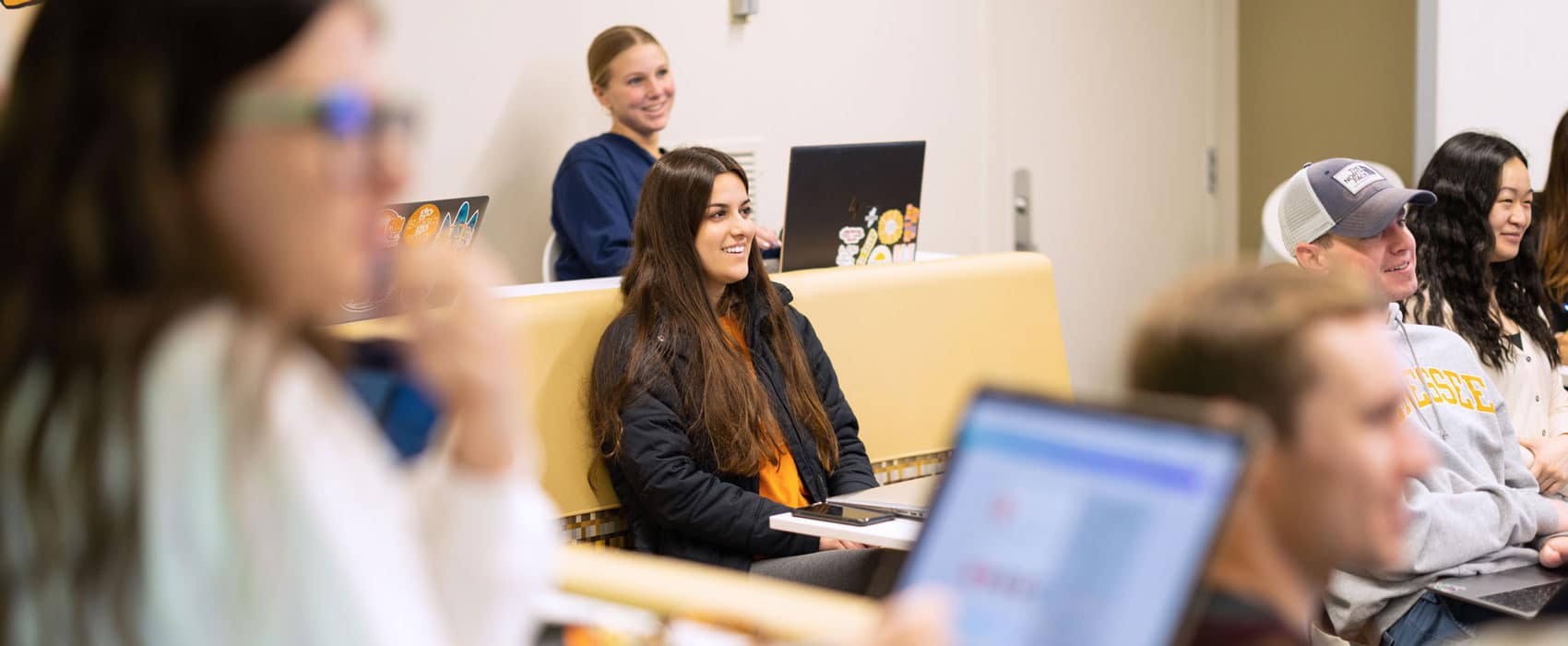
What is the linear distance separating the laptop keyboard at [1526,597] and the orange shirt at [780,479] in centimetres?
130

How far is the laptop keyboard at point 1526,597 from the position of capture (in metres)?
2.20

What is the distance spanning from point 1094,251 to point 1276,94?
1.21m

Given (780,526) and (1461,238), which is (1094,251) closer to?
(1461,238)

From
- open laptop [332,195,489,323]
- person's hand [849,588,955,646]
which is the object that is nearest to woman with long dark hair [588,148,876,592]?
open laptop [332,195,489,323]

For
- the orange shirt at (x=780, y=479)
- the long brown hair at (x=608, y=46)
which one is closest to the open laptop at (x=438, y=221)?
the orange shirt at (x=780, y=479)

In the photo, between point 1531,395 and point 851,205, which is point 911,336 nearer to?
point 851,205

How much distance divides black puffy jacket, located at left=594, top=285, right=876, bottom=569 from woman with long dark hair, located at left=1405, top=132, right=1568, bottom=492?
4.40 ft

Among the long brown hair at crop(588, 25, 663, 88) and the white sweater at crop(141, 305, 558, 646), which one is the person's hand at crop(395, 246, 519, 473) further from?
A: the long brown hair at crop(588, 25, 663, 88)

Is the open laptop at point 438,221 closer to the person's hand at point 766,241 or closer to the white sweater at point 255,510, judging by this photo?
the person's hand at point 766,241

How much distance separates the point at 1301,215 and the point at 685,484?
1.29 m

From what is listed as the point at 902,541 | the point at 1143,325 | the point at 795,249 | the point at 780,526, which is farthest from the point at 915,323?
the point at 1143,325

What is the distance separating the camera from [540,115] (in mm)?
4359

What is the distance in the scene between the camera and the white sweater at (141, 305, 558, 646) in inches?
24.2

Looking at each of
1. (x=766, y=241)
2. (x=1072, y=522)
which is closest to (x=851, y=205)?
(x=766, y=241)
